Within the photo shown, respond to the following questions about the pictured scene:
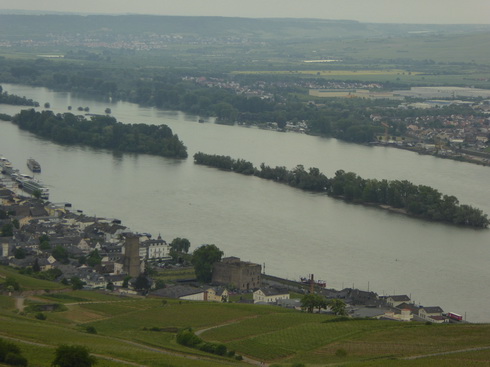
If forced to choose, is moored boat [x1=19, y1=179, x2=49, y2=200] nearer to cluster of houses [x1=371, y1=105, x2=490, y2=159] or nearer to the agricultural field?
the agricultural field

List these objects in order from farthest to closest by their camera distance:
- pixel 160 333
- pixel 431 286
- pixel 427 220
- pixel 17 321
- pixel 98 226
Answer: pixel 427 220
pixel 98 226
pixel 431 286
pixel 160 333
pixel 17 321

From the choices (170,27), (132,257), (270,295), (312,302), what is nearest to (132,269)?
(132,257)

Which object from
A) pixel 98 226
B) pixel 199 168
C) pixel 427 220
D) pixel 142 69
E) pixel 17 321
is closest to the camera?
pixel 17 321

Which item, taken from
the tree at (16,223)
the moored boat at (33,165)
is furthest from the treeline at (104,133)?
the tree at (16,223)

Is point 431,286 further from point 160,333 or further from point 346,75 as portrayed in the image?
point 346,75

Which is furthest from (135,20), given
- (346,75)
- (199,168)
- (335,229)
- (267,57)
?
(335,229)

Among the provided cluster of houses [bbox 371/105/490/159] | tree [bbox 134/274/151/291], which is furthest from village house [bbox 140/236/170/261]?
cluster of houses [bbox 371/105/490/159]

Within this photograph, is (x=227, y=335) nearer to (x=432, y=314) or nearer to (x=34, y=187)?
(x=432, y=314)
